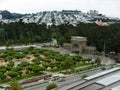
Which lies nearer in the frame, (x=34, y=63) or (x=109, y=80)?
(x=109, y=80)

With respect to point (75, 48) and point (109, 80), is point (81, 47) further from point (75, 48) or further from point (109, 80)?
point (109, 80)

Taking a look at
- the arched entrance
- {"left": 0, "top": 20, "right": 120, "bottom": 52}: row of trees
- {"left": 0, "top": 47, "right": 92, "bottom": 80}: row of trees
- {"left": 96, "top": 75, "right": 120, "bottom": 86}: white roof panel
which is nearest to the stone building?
the arched entrance

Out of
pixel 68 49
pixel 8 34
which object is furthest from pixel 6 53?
pixel 8 34

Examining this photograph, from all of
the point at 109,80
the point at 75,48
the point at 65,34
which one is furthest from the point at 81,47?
the point at 109,80

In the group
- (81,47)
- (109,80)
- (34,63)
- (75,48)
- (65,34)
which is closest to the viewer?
(109,80)

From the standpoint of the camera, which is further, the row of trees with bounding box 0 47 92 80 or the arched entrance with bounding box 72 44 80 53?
the arched entrance with bounding box 72 44 80 53

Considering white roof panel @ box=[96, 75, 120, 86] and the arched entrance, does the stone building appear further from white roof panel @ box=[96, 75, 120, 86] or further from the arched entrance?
white roof panel @ box=[96, 75, 120, 86]

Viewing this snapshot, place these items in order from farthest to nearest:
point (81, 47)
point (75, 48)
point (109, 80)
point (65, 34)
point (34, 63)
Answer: point (65, 34), point (75, 48), point (81, 47), point (34, 63), point (109, 80)

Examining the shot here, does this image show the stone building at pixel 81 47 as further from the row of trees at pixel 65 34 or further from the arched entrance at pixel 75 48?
the row of trees at pixel 65 34
